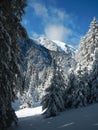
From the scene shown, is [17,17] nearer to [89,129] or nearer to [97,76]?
[89,129]

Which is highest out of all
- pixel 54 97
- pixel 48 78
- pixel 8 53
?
pixel 48 78

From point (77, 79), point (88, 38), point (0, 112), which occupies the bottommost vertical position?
point (0, 112)

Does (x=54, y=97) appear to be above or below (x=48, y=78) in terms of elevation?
below

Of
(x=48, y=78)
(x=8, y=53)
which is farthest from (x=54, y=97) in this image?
(x=8, y=53)

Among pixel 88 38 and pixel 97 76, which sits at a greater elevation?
pixel 88 38

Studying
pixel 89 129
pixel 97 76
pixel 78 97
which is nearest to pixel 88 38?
pixel 97 76

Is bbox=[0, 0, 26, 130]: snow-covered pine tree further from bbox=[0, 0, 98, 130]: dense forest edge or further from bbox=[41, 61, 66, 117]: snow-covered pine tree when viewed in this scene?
bbox=[41, 61, 66, 117]: snow-covered pine tree

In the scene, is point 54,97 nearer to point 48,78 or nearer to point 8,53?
point 48,78

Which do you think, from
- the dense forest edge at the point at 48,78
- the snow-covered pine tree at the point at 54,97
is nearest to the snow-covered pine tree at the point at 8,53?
the dense forest edge at the point at 48,78

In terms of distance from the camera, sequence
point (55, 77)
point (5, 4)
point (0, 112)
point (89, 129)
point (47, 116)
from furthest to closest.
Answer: point (55, 77) → point (47, 116) → point (89, 129) → point (0, 112) → point (5, 4)

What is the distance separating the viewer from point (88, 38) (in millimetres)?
41781

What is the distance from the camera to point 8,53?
13.1 meters

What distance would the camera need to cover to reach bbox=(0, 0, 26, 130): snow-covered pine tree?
42.4 feet

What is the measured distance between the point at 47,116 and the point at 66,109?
394cm
